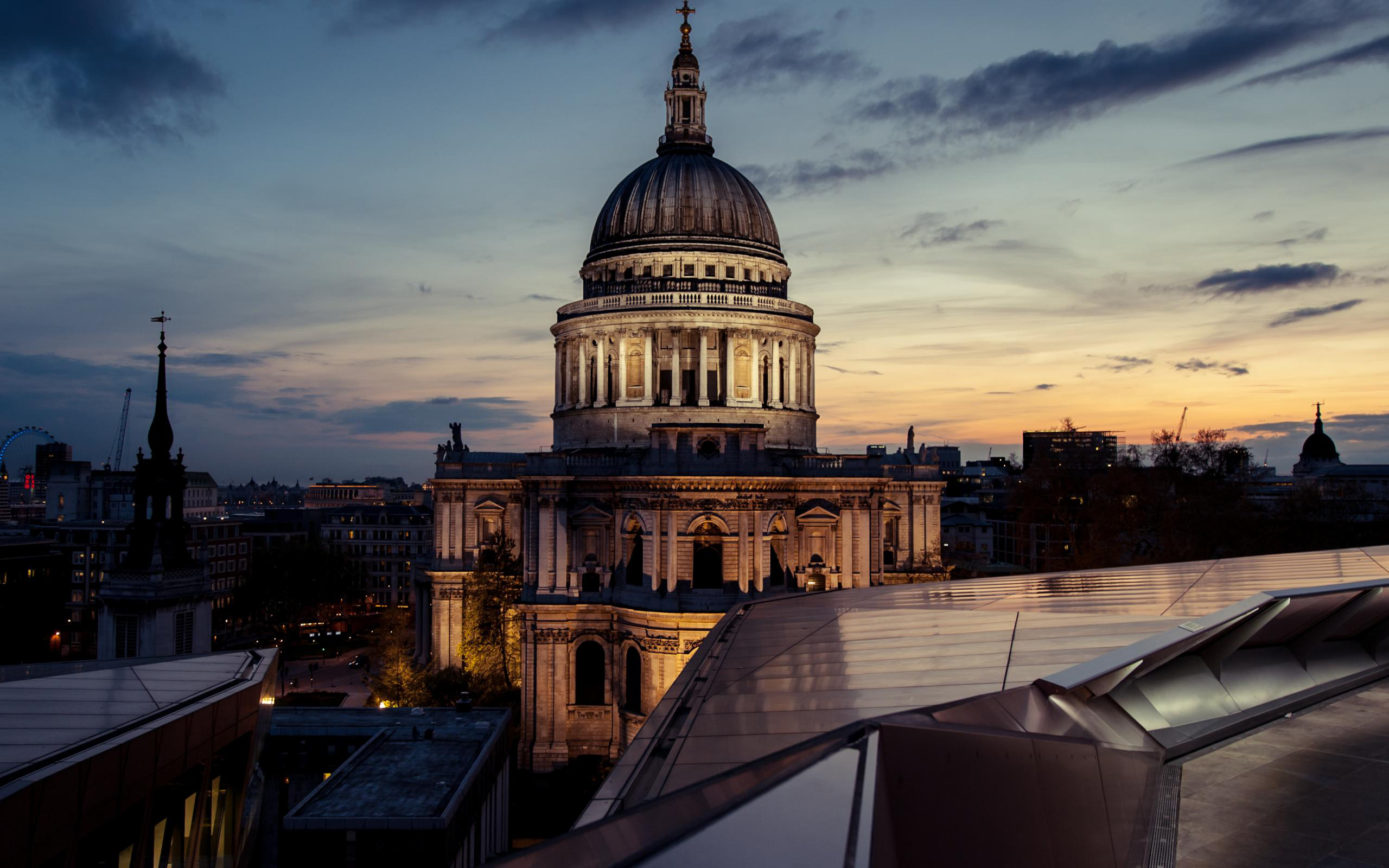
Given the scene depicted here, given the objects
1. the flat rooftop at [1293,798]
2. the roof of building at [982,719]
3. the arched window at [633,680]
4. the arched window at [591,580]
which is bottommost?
the arched window at [633,680]

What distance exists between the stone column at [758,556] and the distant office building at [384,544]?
2799 inches

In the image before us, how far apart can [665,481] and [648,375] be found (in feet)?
47.9

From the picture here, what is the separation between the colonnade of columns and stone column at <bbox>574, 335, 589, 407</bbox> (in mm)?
34

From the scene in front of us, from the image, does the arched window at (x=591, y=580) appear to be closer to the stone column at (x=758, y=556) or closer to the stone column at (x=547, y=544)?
the stone column at (x=547, y=544)

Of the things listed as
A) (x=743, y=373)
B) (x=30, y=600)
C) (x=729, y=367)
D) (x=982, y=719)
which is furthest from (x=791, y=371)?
(x=30, y=600)

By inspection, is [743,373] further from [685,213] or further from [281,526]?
[281,526]

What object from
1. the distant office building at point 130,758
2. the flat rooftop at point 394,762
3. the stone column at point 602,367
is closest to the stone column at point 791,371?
the stone column at point 602,367

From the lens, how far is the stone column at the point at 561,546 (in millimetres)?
53875

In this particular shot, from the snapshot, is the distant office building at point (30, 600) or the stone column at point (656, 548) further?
the distant office building at point (30, 600)

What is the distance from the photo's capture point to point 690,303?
208ft

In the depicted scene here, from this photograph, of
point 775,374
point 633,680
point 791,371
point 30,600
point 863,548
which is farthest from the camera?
point 30,600

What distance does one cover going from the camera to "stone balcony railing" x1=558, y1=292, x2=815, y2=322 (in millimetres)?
63531

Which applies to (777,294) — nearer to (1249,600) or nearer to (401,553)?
(1249,600)

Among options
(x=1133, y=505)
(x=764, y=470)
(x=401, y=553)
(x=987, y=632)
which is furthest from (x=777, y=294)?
(x=401, y=553)
